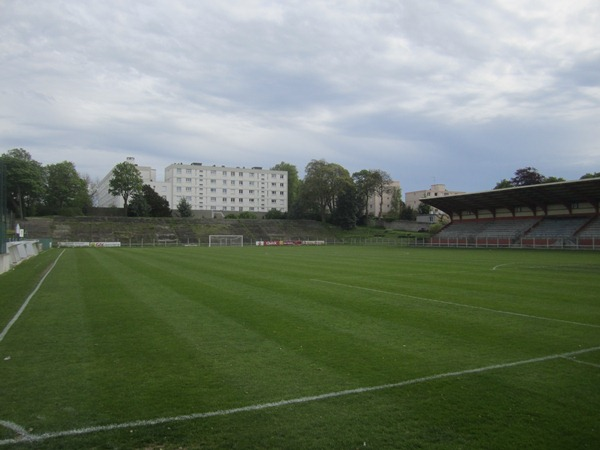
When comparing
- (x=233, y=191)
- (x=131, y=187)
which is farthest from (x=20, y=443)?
(x=233, y=191)

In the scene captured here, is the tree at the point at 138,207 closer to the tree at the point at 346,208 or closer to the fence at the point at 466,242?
the fence at the point at 466,242

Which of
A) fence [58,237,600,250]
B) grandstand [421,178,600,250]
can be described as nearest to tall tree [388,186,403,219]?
fence [58,237,600,250]

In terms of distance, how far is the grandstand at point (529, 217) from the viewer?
47844 mm

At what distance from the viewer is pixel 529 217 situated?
2311 inches

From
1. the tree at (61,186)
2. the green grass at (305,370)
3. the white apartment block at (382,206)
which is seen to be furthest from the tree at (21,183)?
the white apartment block at (382,206)

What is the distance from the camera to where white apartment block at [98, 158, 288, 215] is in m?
111

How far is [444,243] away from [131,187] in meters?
64.5

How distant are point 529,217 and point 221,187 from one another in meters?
76.9

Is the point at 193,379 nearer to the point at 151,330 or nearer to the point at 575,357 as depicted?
the point at 151,330

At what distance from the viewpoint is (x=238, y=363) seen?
6801 mm

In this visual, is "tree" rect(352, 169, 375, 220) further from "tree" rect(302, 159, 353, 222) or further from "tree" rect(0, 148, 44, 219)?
"tree" rect(0, 148, 44, 219)

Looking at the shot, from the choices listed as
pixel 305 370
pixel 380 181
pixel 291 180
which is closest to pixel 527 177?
pixel 380 181

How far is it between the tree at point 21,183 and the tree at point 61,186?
16.6 feet

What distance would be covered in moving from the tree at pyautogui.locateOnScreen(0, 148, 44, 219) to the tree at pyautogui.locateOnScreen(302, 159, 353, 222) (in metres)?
52.9
